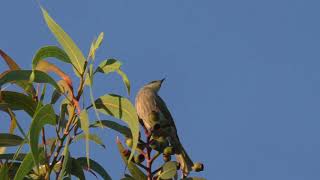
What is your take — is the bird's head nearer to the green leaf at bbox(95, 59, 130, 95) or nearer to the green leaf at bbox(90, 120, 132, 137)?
the green leaf at bbox(90, 120, 132, 137)

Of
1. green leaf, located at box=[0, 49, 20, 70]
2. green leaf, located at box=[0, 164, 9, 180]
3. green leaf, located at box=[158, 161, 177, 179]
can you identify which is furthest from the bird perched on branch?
green leaf, located at box=[0, 164, 9, 180]

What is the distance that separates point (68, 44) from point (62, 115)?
295mm

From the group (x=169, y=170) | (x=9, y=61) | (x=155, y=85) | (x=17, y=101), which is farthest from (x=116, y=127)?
(x=155, y=85)

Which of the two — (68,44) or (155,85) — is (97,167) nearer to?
(68,44)

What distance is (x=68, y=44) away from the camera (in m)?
2.72

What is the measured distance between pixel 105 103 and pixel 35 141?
46 cm

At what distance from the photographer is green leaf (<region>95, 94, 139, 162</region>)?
2.71m

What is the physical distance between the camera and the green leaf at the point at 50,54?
8.52 ft

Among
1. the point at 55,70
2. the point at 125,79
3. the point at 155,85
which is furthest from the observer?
the point at 155,85

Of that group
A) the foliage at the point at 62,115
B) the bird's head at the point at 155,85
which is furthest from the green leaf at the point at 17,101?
the bird's head at the point at 155,85

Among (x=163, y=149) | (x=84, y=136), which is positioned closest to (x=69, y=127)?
(x=84, y=136)

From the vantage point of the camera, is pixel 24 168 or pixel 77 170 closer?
pixel 24 168

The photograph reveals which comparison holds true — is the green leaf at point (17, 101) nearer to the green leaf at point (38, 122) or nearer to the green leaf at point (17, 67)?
the green leaf at point (17, 67)

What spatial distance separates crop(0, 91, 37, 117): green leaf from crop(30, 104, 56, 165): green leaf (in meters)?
0.28
